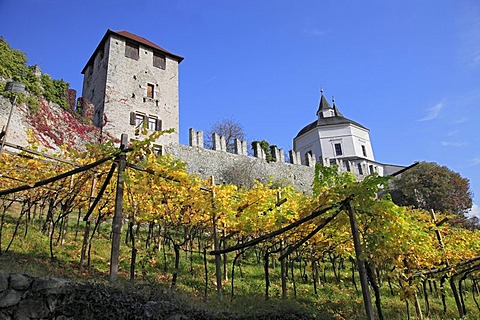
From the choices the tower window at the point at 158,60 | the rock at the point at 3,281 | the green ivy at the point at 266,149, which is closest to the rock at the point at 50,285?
the rock at the point at 3,281

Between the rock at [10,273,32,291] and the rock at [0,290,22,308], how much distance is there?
65 mm

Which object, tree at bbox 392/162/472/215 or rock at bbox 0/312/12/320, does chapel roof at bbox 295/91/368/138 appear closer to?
tree at bbox 392/162/472/215

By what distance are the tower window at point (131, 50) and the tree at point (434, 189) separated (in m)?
22.3

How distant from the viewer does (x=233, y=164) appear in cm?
2441

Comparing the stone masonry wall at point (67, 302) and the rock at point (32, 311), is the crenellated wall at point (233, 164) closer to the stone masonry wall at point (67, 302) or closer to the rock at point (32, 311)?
the stone masonry wall at point (67, 302)

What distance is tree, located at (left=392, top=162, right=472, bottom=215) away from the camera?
91.0 feet

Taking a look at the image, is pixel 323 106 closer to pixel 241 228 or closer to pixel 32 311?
pixel 241 228

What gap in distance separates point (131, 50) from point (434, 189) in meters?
25.5

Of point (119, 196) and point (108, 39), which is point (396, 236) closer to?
point (119, 196)

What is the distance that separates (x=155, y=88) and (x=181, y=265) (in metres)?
16.5

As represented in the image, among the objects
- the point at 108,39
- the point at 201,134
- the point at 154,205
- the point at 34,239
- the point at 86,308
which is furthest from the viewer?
the point at 201,134

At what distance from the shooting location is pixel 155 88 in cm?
2330

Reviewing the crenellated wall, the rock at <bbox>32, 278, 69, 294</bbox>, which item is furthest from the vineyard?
the crenellated wall

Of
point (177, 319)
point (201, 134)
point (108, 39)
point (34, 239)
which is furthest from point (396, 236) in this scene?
point (108, 39)
